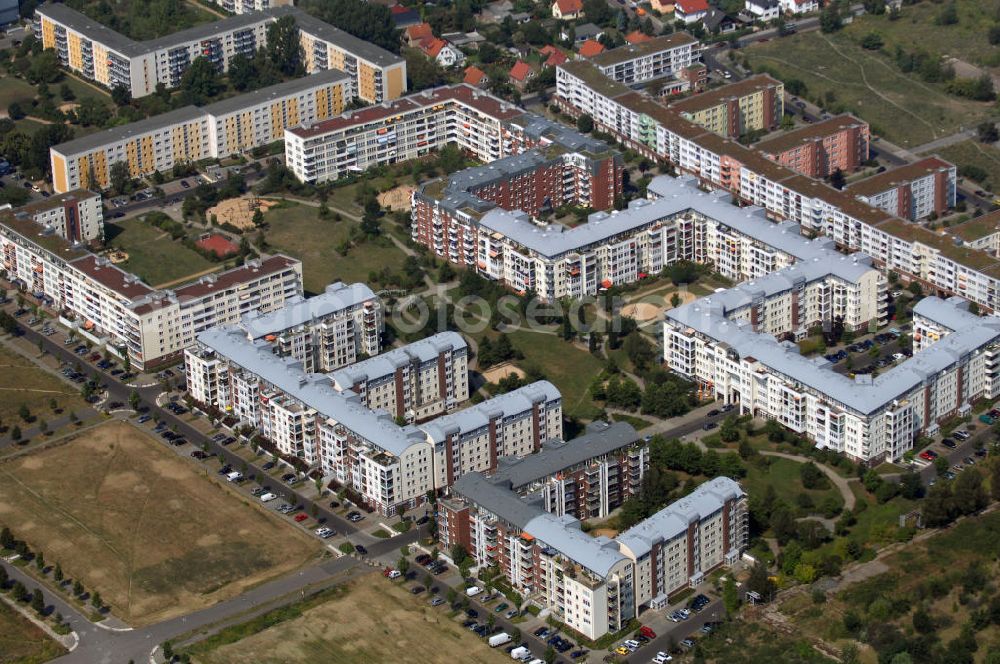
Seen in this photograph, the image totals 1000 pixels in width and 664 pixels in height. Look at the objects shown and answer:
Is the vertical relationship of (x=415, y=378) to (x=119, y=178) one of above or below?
below

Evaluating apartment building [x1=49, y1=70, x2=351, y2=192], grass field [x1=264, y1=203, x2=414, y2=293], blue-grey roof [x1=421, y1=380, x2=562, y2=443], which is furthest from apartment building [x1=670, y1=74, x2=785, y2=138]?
blue-grey roof [x1=421, y1=380, x2=562, y2=443]

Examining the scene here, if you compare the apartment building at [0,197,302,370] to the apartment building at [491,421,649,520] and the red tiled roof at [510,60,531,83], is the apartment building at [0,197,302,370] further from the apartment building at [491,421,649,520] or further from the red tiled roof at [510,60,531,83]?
the red tiled roof at [510,60,531,83]

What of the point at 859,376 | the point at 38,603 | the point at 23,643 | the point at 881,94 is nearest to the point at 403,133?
the point at 881,94

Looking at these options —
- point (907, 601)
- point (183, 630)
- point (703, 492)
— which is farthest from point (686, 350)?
point (183, 630)

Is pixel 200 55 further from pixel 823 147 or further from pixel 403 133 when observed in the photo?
pixel 823 147

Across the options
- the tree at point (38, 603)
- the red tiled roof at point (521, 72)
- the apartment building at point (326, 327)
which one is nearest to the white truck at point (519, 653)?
the tree at point (38, 603)
